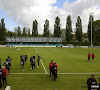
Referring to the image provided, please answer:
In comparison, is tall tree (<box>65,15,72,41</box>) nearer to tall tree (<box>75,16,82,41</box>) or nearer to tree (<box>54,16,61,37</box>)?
tall tree (<box>75,16,82,41</box>)

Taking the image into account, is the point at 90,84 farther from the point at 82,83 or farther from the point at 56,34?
the point at 56,34

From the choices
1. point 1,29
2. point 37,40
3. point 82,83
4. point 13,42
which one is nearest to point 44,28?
point 37,40

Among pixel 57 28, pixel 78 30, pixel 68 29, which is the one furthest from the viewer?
pixel 57 28

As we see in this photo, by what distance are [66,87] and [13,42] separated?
265ft

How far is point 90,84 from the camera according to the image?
6609 mm

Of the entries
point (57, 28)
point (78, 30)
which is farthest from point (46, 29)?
point (78, 30)

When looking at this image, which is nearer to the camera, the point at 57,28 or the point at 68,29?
the point at 68,29

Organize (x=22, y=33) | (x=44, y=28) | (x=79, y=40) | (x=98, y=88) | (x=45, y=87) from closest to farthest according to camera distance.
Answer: (x=98, y=88), (x=45, y=87), (x=79, y=40), (x=44, y=28), (x=22, y=33)

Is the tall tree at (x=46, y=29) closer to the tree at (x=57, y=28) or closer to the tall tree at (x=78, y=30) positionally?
the tree at (x=57, y=28)

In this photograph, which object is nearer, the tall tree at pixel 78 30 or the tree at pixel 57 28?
the tall tree at pixel 78 30

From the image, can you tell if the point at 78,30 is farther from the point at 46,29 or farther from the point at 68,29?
the point at 46,29

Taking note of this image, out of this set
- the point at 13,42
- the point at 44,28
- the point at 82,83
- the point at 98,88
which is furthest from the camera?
the point at 44,28

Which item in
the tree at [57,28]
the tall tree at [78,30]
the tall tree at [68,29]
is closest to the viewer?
the tall tree at [78,30]

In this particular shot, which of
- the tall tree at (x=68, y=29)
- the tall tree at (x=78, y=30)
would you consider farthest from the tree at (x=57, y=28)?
the tall tree at (x=78, y=30)
